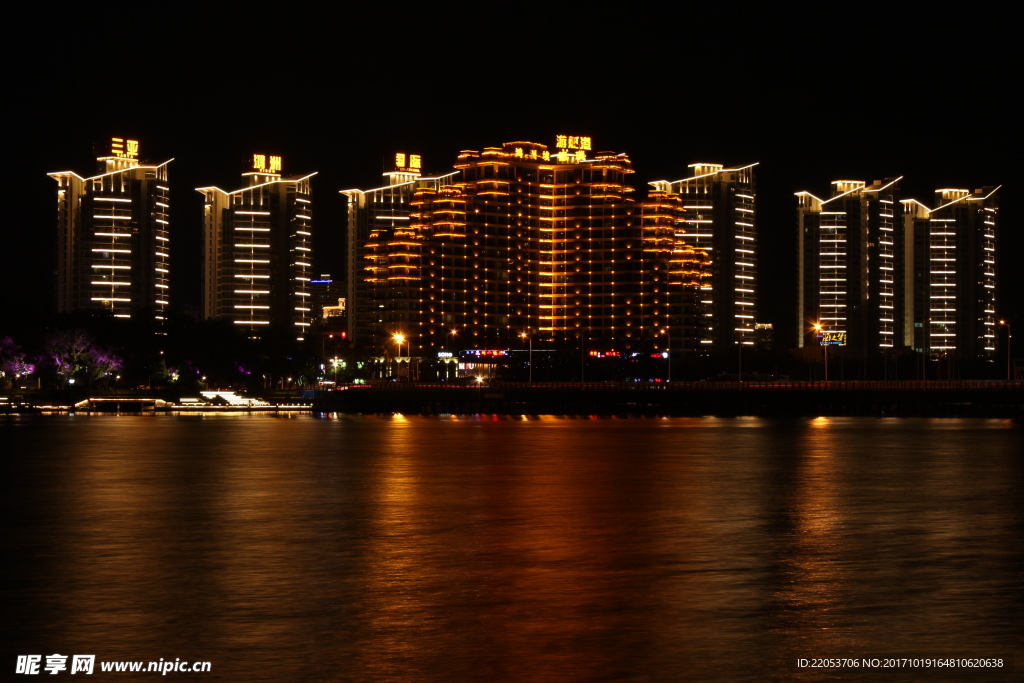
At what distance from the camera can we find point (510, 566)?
22.0 metres

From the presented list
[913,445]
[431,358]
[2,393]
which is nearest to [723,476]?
[913,445]

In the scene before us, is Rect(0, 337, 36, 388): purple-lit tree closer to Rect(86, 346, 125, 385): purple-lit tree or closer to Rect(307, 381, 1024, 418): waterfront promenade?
Rect(86, 346, 125, 385): purple-lit tree

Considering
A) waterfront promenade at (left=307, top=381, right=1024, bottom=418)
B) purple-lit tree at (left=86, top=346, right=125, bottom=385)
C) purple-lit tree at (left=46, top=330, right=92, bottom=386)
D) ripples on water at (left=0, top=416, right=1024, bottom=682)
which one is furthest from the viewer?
purple-lit tree at (left=86, top=346, right=125, bottom=385)

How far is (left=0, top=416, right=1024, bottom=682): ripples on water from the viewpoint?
15.6 meters

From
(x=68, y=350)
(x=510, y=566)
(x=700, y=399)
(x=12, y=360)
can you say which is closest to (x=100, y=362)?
(x=68, y=350)

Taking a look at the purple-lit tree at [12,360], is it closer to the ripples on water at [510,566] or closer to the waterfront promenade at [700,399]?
the waterfront promenade at [700,399]

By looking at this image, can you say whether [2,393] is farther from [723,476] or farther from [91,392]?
[723,476]

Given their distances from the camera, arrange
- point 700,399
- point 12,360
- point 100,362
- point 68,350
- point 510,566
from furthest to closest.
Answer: point 700,399, point 100,362, point 68,350, point 12,360, point 510,566

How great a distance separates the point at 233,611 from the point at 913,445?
52031mm

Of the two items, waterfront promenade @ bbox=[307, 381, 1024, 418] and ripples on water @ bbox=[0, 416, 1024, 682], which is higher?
waterfront promenade @ bbox=[307, 381, 1024, 418]

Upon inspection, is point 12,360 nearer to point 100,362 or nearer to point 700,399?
point 100,362

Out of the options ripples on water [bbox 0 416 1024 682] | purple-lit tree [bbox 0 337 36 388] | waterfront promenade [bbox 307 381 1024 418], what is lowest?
ripples on water [bbox 0 416 1024 682]

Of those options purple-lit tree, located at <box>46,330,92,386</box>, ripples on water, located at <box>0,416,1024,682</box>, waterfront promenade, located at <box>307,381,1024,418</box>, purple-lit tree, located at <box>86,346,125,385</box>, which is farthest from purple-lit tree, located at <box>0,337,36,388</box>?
ripples on water, located at <box>0,416,1024,682</box>

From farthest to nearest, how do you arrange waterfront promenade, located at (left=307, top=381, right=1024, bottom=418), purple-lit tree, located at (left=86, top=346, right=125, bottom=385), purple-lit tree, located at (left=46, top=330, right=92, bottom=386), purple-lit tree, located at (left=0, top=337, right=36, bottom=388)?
purple-lit tree, located at (left=86, top=346, right=125, bottom=385) < purple-lit tree, located at (left=46, top=330, right=92, bottom=386) < waterfront promenade, located at (left=307, top=381, right=1024, bottom=418) < purple-lit tree, located at (left=0, top=337, right=36, bottom=388)
